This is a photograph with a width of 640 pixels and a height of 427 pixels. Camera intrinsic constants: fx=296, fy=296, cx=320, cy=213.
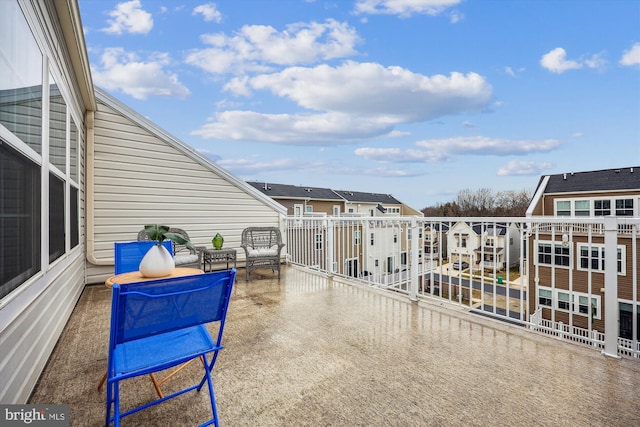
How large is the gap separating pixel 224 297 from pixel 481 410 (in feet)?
5.47

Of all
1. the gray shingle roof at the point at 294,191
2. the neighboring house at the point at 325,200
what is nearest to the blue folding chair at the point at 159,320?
the neighboring house at the point at 325,200

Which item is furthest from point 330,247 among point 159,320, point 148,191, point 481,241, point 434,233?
point 159,320

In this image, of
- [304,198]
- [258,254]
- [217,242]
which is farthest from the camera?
[304,198]

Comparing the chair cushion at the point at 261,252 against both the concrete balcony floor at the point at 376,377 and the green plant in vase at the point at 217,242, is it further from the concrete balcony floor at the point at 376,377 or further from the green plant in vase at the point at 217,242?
the concrete balcony floor at the point at 376,377

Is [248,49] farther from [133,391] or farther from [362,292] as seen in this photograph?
[133,391]

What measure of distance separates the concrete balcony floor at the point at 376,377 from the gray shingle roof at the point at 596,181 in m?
13.4

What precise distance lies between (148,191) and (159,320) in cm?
485

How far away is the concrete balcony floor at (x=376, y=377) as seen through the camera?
174cm

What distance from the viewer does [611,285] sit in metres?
2.39

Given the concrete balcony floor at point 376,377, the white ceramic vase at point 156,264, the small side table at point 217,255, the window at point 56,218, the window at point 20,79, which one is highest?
the window at point 20,79

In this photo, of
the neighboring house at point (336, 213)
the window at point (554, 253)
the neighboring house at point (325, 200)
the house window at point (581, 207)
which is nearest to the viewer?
the window at point (554, 253)

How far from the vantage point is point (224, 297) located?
5.50 ft

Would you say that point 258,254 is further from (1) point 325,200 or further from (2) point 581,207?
(1) point 325,200

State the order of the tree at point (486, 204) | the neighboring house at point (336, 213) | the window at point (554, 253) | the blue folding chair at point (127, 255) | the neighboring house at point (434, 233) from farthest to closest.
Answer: the tree at point (486, 204) → the neighboring house at point (336, 213) → the neighboring house at point (434, 233) → the blue folding chair at point (127, 255) → the window at point (554, 253)
